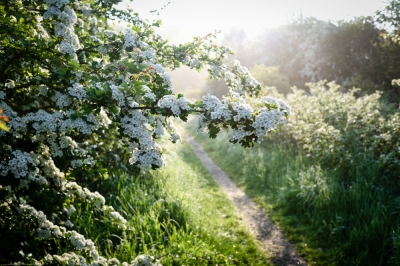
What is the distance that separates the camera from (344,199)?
710 centimetres

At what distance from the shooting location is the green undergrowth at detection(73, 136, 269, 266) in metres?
5.44

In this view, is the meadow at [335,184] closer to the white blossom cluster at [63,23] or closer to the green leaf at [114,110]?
the green leaf at [114,110]

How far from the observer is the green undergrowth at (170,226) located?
544 centimetres

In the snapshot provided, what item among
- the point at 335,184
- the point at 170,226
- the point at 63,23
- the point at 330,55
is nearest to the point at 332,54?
the point at 330,55

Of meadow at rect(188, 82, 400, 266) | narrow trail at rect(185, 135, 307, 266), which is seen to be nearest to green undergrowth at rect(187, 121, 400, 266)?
meadow at rect(188, 82, 400, 266)

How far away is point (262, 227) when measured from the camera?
7574mm

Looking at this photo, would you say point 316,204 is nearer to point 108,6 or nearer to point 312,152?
point 312,152

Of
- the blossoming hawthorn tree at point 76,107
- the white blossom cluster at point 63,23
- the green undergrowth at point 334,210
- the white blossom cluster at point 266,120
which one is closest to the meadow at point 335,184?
the green undergrowth at point 334,210

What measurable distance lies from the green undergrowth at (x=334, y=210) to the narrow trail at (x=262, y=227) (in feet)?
0.69

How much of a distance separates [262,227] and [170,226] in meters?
2.68

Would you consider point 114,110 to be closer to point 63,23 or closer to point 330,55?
point 63,23

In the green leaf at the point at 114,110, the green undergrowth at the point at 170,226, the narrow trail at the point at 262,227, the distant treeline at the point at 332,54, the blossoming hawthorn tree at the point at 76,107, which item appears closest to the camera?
the green leaf at the point at 114,110

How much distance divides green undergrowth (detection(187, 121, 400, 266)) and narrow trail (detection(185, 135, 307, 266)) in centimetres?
21

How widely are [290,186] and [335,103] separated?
15.8ft
